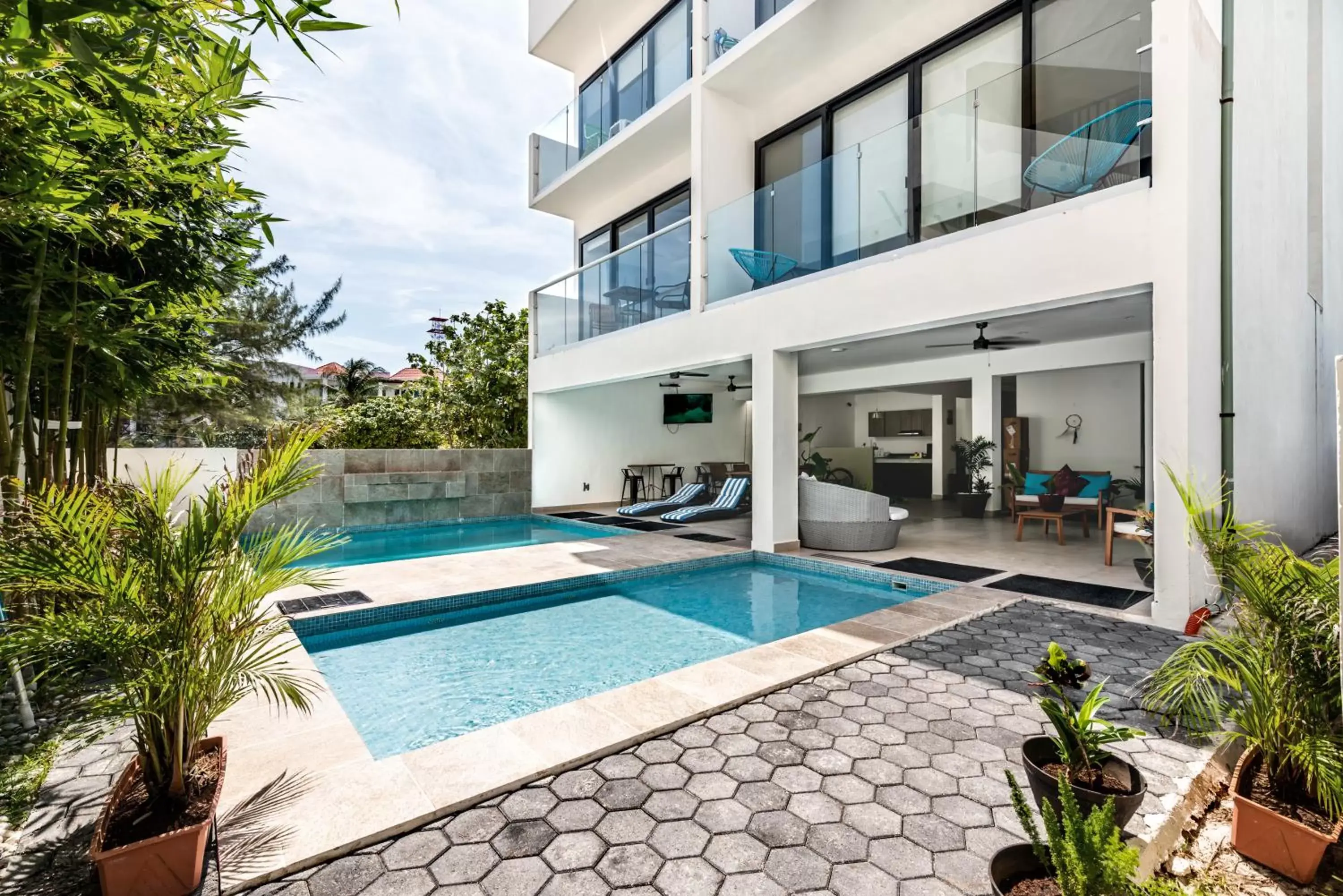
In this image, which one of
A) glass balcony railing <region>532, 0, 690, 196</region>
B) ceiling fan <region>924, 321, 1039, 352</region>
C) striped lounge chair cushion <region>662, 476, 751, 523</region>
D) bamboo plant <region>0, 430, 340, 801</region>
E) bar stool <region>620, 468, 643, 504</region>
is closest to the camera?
bamboo plant <region>0, 430, 340, 801</region>

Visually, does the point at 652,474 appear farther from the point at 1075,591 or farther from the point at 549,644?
the point at 1075,591

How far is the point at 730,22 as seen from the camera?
27.9 ft

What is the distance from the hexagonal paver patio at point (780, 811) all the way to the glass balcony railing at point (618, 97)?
9151mm

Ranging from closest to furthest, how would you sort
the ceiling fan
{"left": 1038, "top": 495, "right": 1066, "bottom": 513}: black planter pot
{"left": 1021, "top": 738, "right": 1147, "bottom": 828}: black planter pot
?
1. {"left": 1021, "top": 738, "right": 1147, "bottom": 828}: black planter pot
2. the ceiling fan
3. {"left": 1038, "top": 495, "right": 1066, "bottom": 513}: black planter pot

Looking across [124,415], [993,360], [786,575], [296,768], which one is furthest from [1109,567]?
[124,415]

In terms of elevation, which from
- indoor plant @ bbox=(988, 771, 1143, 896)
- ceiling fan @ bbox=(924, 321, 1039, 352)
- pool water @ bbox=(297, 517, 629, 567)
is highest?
ceiling fan @ bbox=(924, 321, 1039, 352)

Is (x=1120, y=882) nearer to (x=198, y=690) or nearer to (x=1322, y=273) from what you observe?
(x=198, y=690)

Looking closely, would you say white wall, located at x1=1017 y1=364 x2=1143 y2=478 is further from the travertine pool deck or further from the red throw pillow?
the travertine pool deck

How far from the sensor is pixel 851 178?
6.83 meters

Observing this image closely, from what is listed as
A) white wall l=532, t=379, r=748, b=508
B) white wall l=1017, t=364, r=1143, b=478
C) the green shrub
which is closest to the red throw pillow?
white wall l=1017, t=364, r=1143, b=478

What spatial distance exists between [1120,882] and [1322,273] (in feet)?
33.2

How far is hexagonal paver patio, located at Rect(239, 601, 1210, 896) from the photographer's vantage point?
6.29 feet

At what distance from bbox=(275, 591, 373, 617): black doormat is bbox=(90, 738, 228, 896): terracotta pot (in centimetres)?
357

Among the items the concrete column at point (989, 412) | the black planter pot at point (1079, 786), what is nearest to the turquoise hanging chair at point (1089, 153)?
the black planter pot at point (1079, 786)
